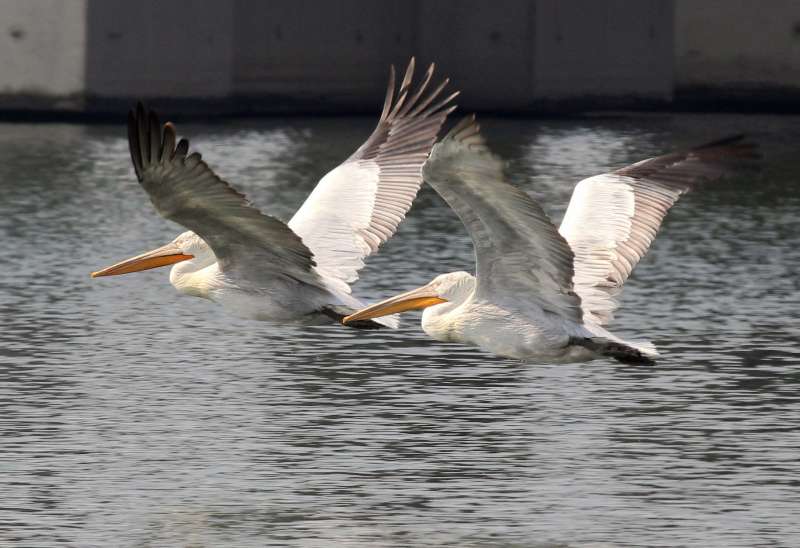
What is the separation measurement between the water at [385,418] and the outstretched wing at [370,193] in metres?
1.39

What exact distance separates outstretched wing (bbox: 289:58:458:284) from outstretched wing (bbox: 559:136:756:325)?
1497mm

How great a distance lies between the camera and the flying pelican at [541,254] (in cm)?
1266

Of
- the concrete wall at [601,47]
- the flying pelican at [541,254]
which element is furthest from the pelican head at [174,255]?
the concrete wall at [601,47]

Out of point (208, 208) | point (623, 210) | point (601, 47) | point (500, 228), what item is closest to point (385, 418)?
point (623, 210)

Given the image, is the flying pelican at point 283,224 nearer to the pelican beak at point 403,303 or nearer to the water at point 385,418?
the pelican beak at point 403,303

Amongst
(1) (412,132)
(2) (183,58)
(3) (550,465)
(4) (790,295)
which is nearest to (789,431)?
(3) (550,465)

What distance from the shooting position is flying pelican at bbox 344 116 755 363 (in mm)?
12664

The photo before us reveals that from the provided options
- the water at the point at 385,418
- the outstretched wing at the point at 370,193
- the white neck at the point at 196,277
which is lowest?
the water at the point at 385,418

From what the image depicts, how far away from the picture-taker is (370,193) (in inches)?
667

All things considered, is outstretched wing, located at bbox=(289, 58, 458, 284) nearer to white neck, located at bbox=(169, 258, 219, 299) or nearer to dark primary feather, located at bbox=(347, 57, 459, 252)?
dark primary feather, located at bbox=(347, 57, 459, 252)

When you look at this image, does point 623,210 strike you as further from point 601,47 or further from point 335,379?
point 601,47

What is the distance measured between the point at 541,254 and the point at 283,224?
2.09 metres

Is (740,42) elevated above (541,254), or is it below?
above

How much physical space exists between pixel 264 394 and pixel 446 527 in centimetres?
463
